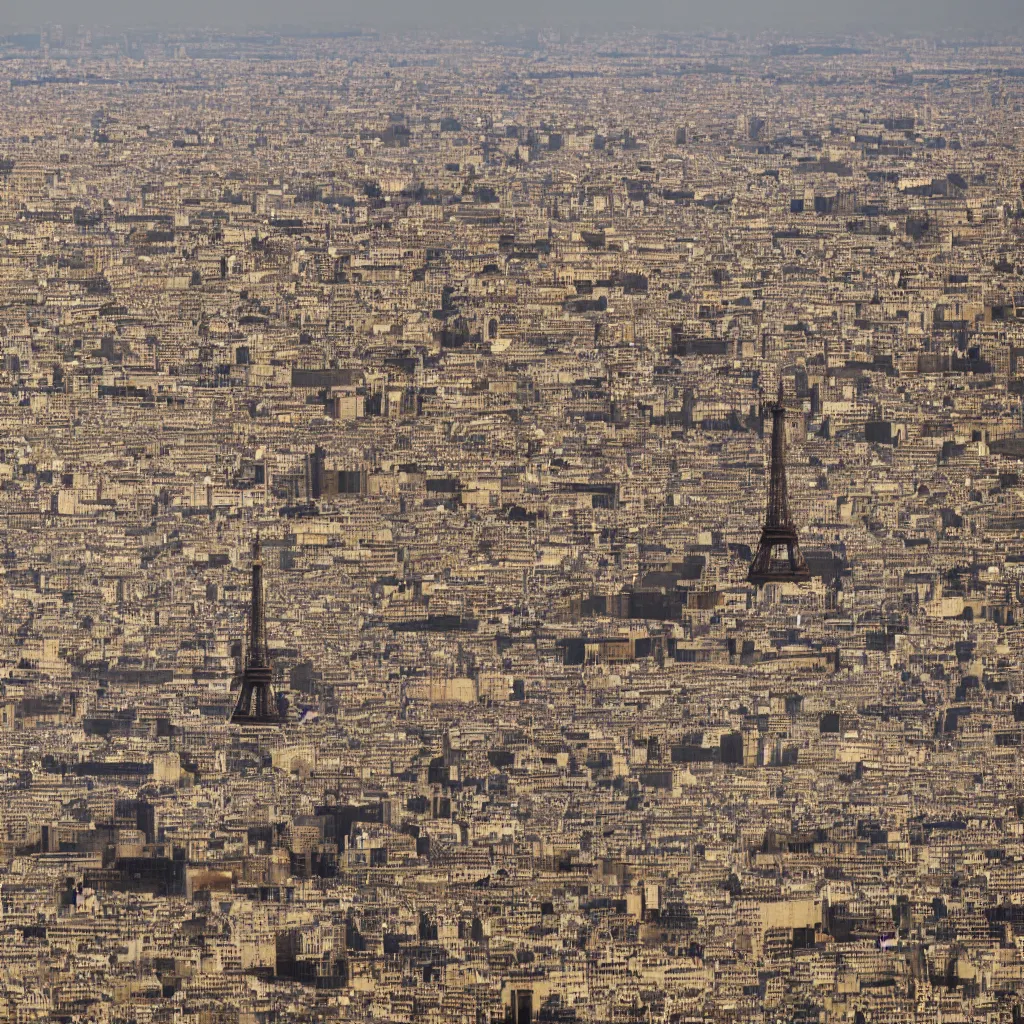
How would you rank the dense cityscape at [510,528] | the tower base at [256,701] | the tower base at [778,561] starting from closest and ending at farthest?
the dense cityscape at [510,528] < the tower base at [256,701] < the tower base at [778,561]

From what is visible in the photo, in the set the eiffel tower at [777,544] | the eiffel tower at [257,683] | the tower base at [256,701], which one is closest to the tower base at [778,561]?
the eiffel tower at [777,544]

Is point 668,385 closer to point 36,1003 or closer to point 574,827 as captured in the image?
point 574,827

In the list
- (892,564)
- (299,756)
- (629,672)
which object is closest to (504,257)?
(892,564)

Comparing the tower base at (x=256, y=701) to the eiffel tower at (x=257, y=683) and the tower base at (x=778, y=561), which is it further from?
the tower base at (x=778, y=561)

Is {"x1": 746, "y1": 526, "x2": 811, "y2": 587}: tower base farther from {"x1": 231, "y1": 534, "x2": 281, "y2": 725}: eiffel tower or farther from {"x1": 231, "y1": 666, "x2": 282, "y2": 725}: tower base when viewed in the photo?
{"x1": 231, "y1": 666, "x2": 282, "y2": 725}: tower base

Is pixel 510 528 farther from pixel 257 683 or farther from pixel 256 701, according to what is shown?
pixel 256 701

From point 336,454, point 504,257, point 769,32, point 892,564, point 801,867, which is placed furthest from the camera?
point 769,32
